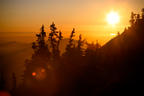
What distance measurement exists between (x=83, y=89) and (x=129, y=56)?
30.7 feet

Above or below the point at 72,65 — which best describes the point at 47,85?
below

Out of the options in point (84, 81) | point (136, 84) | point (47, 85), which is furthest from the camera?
point (47, 85)

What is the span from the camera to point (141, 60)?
21.8m

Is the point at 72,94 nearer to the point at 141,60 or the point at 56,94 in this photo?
the point at 56,94

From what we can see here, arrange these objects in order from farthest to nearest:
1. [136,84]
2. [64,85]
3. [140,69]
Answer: [64,85]
[140,69]
[136,84]

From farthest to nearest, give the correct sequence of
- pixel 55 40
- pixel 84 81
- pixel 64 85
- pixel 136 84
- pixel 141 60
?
pixel 55 40, pixel 64 85, pixel 84 81, pixel 141 60, pixel 136 84

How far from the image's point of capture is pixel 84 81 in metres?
23.4

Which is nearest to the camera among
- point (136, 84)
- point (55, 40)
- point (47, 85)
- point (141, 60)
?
point (136, 84)

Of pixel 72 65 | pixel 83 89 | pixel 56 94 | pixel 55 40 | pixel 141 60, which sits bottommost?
pixel 56 94

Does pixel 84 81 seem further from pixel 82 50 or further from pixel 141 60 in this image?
pixel 82 50

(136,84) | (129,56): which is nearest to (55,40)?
(129,56)

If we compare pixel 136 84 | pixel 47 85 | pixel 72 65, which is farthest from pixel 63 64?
pixel 136 84

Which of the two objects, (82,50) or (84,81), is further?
(82,50)

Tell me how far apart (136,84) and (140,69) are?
3535 mm
